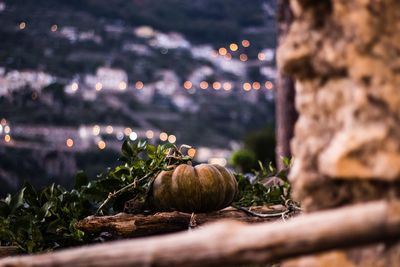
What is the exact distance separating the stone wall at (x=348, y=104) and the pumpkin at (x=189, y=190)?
3.01 ft

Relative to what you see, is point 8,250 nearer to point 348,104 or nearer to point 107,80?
point 348,104

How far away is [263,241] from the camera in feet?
2.21

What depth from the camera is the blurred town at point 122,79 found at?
1678cm

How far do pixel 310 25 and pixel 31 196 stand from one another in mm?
1433

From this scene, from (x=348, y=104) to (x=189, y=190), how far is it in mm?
1040

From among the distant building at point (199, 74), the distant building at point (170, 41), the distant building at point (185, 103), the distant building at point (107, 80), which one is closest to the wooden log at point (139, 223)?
the distant building at point (107, 80)

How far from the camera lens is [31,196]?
1.94 meters

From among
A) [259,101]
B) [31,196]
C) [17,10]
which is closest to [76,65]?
[17,10]

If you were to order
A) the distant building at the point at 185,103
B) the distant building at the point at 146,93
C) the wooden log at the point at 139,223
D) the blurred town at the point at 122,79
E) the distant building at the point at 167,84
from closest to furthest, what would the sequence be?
the wooden log at the point at 139,223, the blurred town at the point at 122,79, the distant building at the point at 146,93, the distant building at the point at 185,103, the distant building at the point at 167,84

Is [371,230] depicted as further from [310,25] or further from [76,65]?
[76,65]

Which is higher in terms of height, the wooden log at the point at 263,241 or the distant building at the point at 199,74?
the distant building at the point at 199,74

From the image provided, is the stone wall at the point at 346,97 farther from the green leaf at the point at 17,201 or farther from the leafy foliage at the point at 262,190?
the green leaf at the point at 17,201

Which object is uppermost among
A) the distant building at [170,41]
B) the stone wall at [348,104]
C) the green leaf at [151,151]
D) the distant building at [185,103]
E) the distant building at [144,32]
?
the distant building at [144,32]

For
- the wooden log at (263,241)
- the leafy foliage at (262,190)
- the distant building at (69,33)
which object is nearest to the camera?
the wooden log at (263,241)
